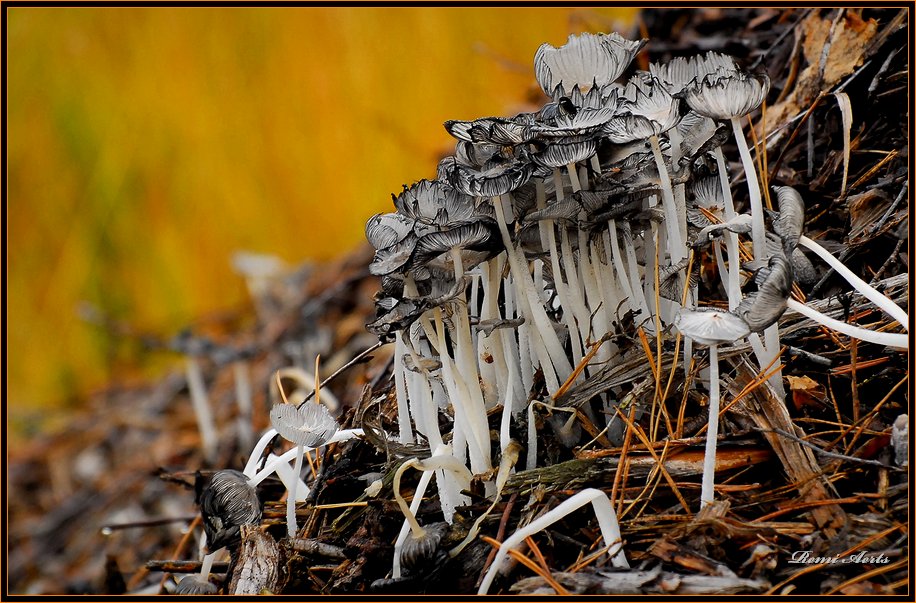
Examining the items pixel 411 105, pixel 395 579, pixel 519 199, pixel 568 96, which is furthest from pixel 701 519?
pixel 411 105

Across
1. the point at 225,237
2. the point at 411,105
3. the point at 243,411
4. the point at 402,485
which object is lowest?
the point at 402,485

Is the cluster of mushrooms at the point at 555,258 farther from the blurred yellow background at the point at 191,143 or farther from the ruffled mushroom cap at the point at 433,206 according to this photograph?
the blurred yellow background at the point at 191,143

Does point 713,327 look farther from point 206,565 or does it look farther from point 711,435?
point 206,565

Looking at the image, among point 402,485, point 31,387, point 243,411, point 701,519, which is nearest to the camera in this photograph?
point 701,519

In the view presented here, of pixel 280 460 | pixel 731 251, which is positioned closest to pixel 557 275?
pixel 731 251

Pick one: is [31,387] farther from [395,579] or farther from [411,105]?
[395,579]

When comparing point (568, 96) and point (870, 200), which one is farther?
point (870, 200)

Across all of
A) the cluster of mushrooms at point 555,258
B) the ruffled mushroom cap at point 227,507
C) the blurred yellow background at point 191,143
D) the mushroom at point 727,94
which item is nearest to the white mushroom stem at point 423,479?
the cluster of mushrooms at point 555,258
